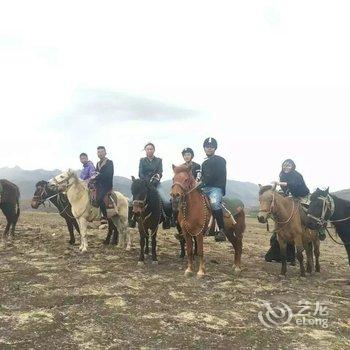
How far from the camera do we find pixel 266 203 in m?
11.9

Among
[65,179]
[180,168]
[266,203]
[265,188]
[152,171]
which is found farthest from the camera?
[65,179]

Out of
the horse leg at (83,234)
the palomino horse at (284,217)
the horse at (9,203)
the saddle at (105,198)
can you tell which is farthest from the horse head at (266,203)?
the horse at (9,203)

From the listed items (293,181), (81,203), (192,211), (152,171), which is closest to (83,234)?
(81,203)

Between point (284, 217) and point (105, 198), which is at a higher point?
point (284, 217)

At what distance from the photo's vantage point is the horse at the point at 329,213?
38.7ft

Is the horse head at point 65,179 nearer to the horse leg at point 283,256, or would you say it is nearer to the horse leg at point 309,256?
the horse leg at point 283,256

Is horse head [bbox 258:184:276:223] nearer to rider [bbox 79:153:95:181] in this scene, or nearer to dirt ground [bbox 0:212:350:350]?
dirt ground [bbox 0:212:350:350]

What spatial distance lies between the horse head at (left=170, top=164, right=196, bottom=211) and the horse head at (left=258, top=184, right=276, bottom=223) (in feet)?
6.87

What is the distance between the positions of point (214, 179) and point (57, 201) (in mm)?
7451

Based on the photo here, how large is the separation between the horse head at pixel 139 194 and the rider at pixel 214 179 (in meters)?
1.82

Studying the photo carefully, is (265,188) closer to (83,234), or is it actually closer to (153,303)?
(153,303)

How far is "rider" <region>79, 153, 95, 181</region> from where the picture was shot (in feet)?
53.3

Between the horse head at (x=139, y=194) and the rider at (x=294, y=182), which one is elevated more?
the rider at (x=294, y=182)

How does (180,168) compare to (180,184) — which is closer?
Result: (180,184)
